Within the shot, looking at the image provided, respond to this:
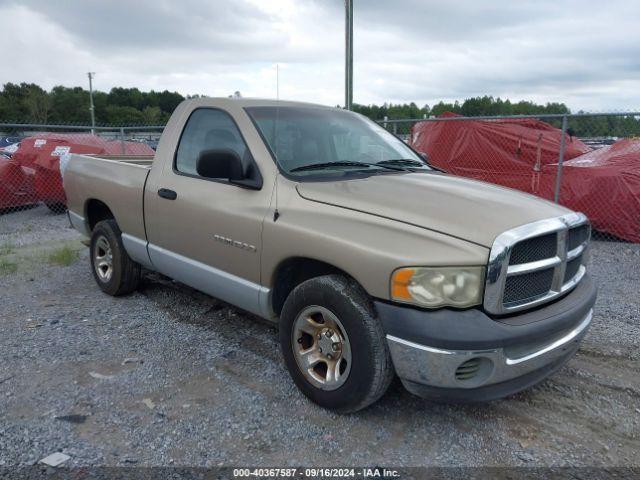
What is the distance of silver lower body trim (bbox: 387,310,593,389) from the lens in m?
2.61

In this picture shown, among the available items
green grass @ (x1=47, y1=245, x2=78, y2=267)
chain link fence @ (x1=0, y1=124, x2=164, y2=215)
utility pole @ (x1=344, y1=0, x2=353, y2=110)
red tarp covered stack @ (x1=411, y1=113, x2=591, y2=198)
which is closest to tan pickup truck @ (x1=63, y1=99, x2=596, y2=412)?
green grass @ (x1=47, y1=245, x2=78, y2=267)

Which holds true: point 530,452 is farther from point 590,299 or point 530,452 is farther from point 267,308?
point 267,308

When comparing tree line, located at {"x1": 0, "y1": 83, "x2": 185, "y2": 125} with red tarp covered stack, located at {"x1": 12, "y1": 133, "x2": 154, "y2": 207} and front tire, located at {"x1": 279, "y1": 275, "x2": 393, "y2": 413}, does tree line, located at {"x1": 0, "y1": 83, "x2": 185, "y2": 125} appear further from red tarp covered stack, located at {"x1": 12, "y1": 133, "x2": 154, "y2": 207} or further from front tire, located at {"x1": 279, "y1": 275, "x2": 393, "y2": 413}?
front tire, located at {"x1": 279, "y1": 275, "x2": 393, "y2": 413}

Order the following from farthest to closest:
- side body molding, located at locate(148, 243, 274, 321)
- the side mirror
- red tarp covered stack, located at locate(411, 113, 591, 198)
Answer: red tarp covered stack, located at locate(411, 113, 591, 198), side body molding, located at locate(148, 243, 274, 321), the side mirror

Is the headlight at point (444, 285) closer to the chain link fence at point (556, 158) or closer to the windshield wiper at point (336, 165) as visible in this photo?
the windshield wiper at point (336, 165)

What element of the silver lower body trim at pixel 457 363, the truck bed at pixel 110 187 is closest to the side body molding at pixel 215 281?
the truck bed at pixel 110 187

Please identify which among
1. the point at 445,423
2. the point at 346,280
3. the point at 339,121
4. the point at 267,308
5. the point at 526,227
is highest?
the point at 339,121

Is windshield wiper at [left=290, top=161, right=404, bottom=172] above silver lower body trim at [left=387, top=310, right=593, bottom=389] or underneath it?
above

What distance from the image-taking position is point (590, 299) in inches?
128

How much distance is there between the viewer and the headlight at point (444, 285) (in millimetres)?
2635

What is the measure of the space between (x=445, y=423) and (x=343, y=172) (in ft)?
5.72

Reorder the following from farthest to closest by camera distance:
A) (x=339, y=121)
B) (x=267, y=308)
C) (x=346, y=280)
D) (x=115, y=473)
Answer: (x=339, y=121) → (x=267, y=308) → (x=346, y=280) → (x=115, y=473)

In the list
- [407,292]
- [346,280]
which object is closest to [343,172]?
[346,280]

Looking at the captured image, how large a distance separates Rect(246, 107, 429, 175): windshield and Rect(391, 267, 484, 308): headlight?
→ 1.23m
